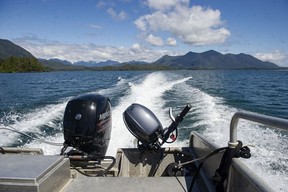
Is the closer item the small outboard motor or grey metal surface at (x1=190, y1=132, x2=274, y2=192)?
grey metal surface at (x1=190, y1=132, x2=274, y2=192)

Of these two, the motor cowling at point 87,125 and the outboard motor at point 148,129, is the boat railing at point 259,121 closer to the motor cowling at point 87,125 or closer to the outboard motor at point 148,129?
the outboard motor at point 148,129

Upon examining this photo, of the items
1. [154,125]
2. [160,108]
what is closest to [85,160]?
[154,125]

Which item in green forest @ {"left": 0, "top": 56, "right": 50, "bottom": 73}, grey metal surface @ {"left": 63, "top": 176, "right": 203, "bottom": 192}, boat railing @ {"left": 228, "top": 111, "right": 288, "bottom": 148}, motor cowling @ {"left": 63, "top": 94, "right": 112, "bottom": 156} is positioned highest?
boat railing @ {"left": 228, "top": 111, "right": 288, "bottom": 148}

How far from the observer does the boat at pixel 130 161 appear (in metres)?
1.81

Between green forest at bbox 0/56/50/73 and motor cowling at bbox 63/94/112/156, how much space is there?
96.8 meters

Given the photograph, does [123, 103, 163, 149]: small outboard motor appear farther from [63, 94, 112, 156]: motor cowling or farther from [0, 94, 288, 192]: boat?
[63, 94, 112, 156]: motor cowling

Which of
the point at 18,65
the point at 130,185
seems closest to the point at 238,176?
the point at 130,185

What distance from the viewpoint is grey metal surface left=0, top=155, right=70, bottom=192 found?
174cm

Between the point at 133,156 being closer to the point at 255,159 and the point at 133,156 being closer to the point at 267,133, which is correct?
the point at 255,159

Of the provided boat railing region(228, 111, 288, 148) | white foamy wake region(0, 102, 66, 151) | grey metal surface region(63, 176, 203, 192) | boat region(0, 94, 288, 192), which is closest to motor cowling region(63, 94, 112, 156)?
boat region(0, 94, 288, 192)

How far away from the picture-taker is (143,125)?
3.32 metres

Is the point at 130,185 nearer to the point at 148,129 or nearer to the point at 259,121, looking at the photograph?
the point at 148,129

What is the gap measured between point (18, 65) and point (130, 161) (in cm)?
10011

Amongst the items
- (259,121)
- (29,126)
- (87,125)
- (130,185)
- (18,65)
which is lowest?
(18,65)
